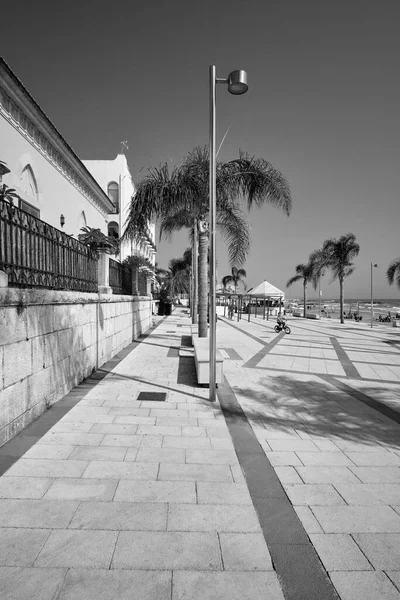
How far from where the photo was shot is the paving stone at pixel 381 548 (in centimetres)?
214

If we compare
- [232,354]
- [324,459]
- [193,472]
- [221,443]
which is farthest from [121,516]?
[232,354]

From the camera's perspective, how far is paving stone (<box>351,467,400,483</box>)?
319cm

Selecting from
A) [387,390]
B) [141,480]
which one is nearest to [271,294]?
[387,390]

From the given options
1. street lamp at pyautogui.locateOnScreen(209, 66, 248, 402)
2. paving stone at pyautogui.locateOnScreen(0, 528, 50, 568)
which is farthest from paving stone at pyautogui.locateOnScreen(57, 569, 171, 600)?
street lamp at pyautogui.locateOnScreen(209, 66, 248, 402)

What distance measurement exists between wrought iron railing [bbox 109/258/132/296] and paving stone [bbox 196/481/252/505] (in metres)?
7.48

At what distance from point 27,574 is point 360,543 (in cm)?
205

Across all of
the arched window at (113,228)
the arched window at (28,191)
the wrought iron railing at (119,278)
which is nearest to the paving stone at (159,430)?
the wrought iron railing at (119,278)

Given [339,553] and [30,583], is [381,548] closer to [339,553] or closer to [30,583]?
[339,553]

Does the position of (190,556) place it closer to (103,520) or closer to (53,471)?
(103,520)

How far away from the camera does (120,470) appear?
3260mm

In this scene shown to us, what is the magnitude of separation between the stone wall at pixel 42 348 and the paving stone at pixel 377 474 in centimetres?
356

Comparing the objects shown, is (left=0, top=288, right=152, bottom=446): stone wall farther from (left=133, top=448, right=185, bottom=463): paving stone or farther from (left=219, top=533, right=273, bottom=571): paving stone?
(left=219, top=533, right=273, bottom=571): paving stone

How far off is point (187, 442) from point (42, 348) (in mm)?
2290

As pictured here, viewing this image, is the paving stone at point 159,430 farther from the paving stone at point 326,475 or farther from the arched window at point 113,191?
the arched window at point 113,191
